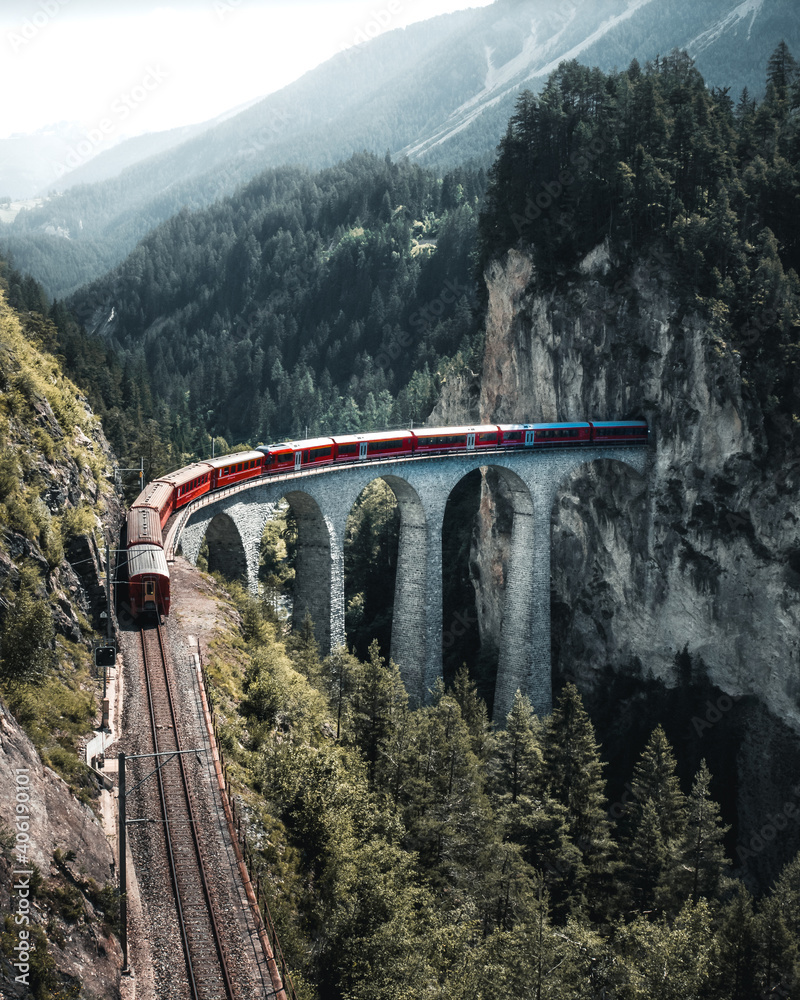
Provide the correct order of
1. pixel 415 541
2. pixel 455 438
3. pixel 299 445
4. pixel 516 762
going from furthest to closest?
pixel 415 541
pixel 455 438
pixel 299 445
pixel 516 762

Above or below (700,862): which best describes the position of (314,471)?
above

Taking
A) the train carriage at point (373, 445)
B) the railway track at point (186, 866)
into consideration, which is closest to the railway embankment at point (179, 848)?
the railway track at point (186, 866)

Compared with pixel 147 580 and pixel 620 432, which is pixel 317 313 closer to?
pixel 620 432

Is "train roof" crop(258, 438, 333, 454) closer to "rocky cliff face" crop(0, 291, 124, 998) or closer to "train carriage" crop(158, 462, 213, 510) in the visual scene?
"train carriage" crop(158, 462, 213, 510)

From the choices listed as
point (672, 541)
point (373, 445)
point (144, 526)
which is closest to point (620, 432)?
point (672, 541)

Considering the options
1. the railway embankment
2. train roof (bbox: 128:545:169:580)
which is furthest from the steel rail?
the railway embankment

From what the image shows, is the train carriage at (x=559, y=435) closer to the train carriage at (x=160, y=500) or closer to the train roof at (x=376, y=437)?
the train roof at (x=376, y=437)

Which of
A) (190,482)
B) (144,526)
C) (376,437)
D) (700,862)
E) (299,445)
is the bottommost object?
(700,862)

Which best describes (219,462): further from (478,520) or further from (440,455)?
(478,520)
